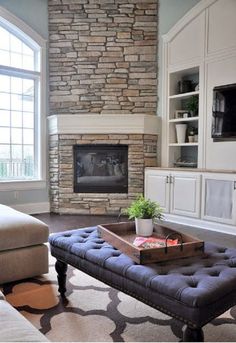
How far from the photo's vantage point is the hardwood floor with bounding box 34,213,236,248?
4.02 m

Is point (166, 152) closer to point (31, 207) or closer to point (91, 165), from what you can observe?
point (91, 165)

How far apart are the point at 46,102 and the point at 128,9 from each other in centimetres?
214

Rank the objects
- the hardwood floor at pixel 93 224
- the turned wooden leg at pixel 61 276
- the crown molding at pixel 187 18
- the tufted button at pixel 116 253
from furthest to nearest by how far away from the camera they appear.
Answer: the crown molding at pixel 187 18 → the hardwood floor at pixel 93 224 → the turned wooden leg at pixel 61 276 → the tufted button at pixel 116 253

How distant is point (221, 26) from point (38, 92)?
317 cm

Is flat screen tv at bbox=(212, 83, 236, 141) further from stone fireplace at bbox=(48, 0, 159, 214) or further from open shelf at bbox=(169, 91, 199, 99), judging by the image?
stone fireplace at bbox=(48, 0, 159, 214)

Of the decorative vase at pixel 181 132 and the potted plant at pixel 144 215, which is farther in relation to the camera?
the decorative vase at pixel 181 132

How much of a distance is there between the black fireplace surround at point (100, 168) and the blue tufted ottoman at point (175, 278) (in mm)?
3395

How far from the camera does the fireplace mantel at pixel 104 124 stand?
5406mm

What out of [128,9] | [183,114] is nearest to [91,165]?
[183,114]

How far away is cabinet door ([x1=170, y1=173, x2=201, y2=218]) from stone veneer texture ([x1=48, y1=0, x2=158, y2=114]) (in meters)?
1.46

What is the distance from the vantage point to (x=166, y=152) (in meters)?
5.57

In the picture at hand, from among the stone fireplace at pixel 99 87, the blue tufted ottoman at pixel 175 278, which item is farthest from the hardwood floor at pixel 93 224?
the blue tufted ottoman at pixel 175 278

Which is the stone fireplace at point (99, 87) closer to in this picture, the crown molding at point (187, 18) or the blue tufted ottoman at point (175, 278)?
the crown molding at point (187, 18)

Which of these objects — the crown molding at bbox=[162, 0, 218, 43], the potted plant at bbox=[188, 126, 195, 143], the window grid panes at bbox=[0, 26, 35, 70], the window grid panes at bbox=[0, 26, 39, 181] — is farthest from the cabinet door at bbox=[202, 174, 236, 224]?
the window grid panes at bbox=[0, 26, 35, 70]
